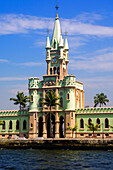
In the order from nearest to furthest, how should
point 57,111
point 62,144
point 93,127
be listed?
point 62,144 → point 93,127 → point 57,111

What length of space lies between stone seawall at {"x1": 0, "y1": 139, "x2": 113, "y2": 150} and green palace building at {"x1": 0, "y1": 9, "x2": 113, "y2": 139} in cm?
1259

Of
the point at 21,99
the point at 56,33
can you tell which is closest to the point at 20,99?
the point at 21,99

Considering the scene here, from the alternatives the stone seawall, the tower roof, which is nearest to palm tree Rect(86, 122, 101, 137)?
the stone seawall

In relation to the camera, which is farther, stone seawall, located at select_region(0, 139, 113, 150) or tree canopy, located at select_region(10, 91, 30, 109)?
tree canopy, located at select_region(10, 91, 30, 109)

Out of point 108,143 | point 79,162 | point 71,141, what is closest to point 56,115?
point 71,141

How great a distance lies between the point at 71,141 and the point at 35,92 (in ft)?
86.5

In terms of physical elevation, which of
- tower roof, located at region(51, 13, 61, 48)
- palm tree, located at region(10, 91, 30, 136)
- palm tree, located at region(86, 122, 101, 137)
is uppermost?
tower roof, located at region(51, 13, 61, 48)

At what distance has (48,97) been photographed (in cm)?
10506

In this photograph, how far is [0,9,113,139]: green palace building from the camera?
10700 cm

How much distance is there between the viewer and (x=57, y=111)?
10912 cm

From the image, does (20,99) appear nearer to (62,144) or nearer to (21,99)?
(21,99)

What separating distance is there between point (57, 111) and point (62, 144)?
18.5 m

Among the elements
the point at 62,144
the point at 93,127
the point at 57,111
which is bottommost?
the point at 62,144

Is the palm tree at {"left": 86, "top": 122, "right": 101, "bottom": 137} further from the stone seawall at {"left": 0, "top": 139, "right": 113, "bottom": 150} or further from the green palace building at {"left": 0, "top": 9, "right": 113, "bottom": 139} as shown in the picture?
the stone seawall at {"left": 0, "top": 139, "right": 113, "bottom": 150}
